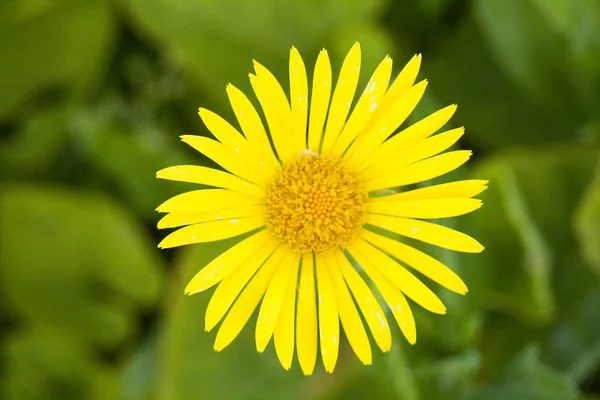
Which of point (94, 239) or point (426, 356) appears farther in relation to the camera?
point (94, 239)


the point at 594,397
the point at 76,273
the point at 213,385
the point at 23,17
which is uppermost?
the point at 23,17

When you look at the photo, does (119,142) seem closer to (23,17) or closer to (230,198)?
(23,17)

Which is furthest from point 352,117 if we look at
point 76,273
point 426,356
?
point 76,273

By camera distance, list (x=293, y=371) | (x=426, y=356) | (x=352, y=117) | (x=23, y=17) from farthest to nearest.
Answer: (x=23, y=17)
(x=293, y=371)
(x=426, y=356)
(x=352, y=117)

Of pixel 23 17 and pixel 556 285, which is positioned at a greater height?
pixel 23 17

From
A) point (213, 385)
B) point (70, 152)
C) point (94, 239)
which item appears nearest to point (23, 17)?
point (70, 152)

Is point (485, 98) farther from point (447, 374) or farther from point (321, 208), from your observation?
point (321, 208)

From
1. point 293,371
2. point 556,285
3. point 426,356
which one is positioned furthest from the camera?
point 556,285
